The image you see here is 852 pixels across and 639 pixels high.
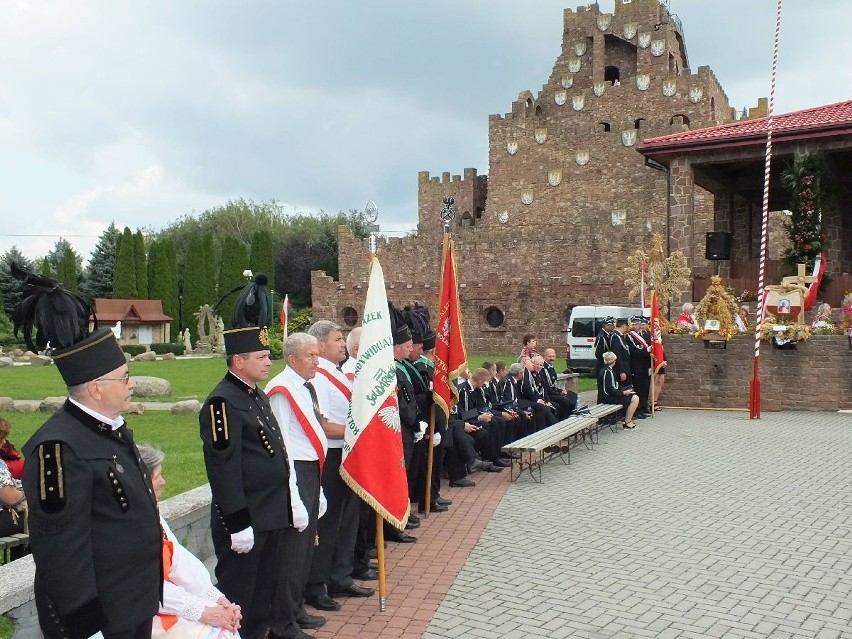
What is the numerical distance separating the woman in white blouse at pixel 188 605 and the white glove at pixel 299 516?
0.89 m

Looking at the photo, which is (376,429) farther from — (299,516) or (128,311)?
(128,311)

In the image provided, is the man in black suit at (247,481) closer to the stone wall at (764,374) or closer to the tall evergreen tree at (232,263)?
the stone wall at (764,374)

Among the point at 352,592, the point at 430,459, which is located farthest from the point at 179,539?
the point at 430,459

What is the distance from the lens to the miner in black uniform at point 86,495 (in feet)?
9.46

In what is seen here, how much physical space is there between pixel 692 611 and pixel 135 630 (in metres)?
3.66

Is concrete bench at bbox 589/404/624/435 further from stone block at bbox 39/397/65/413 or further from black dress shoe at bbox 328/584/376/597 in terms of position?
stone block at bbox 39/397/65/413

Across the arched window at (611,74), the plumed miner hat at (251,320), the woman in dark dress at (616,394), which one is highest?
the arched window at (611,74)

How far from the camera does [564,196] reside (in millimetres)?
46594

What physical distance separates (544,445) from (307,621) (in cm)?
474

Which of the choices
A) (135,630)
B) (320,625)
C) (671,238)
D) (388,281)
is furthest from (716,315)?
(388,281)

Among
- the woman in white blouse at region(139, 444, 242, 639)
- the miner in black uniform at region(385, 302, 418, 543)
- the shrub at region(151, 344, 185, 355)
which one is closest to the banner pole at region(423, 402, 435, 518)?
the miner in black uniform at region(385, 302, 418, 543)

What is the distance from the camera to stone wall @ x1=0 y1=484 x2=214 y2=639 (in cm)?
391

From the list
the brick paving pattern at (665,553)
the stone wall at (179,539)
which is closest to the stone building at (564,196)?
the brick paving pattern at (665,553)

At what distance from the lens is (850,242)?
23.4 meters
